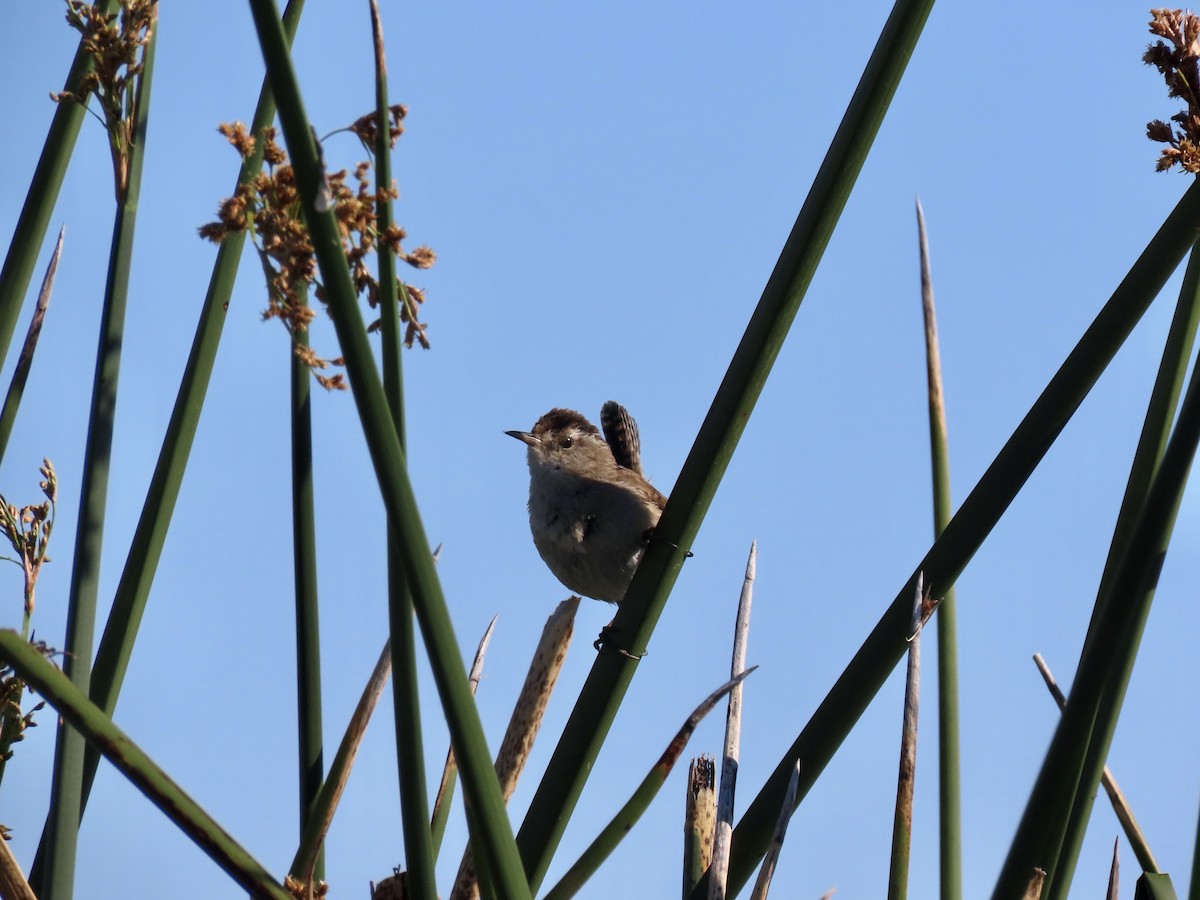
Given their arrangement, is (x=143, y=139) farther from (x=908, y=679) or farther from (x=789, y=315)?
(x=908, y=679)

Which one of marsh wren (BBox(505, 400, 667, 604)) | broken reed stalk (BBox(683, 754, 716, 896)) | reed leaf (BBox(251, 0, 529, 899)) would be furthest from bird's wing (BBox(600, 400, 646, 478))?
reed leaf (BBox(251, 0, 529, 899))

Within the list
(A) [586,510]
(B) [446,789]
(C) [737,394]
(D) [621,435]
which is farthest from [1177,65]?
A: (D) [621,435]

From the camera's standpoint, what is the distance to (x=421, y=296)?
52.1 inches

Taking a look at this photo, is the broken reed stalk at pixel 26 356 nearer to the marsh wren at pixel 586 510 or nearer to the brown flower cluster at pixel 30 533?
the brown flower cluster at pixel 30 533

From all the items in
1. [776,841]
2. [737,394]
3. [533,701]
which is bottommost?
[776,841]

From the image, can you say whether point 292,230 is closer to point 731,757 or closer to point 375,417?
point 375,417

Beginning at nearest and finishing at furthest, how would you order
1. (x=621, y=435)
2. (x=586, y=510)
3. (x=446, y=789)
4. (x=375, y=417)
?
(x=375, y=417)
(x=446, y=789)
(x=586, y=510)
(x=621, y=435)

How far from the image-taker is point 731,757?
5.70ft

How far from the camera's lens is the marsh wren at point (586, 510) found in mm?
3672

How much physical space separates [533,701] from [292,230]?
114 centimetres

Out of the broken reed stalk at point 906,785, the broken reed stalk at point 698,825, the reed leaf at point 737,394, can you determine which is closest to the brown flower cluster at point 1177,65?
the reed leaf at point 737,394

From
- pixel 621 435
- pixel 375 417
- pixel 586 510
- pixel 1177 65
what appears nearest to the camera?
pixel 375 417

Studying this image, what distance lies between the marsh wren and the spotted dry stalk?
215 centimetres

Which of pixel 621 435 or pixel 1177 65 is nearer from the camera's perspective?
pixel 1177 65
